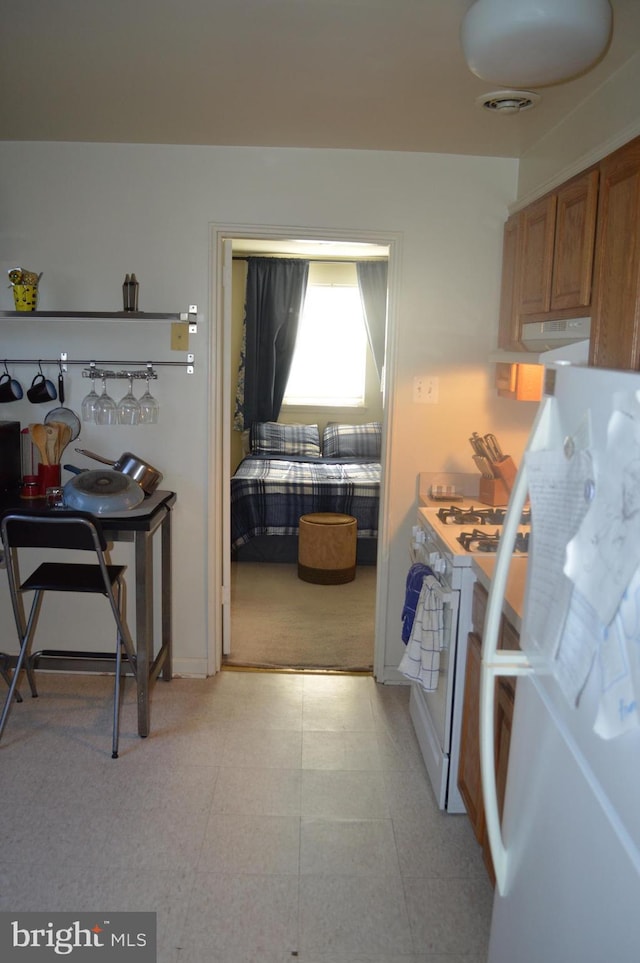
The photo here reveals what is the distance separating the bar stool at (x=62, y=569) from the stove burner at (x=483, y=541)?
1.26m

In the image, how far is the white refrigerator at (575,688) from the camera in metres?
0.96

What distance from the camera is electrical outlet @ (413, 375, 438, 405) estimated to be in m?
3.43

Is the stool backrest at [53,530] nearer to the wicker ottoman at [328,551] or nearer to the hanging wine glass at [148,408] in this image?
the hanging wine glass at [148,408]

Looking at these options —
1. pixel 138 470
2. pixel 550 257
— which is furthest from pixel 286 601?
pixel 550 257

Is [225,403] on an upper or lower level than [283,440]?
upper

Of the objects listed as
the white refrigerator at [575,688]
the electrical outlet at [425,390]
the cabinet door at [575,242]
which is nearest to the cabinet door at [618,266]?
the cabinet door at [575,242]

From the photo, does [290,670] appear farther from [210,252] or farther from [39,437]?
[210,252]

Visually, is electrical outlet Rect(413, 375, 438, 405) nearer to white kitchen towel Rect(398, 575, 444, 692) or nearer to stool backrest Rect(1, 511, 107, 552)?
white kitchen towel Rect(398, 575, 444, 692)

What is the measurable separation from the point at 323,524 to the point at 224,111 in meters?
2.76

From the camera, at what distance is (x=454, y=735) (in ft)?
8.17

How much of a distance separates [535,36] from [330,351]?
5107 millimetres

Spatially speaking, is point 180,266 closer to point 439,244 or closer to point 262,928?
point 439,244

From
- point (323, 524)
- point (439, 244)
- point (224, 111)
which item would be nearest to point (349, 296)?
point (323, 524)

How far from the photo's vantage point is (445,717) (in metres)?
2.52
